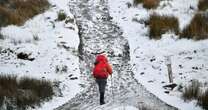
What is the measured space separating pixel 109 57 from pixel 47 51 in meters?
1.97

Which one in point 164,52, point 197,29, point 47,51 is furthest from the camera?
point 47,51

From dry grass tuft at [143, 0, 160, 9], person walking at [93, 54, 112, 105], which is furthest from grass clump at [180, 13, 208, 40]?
person walking at [93, 54, 112, 105]

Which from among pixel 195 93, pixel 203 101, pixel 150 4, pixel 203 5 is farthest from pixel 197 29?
pixel 203 101

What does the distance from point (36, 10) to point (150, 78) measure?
6.45 metres

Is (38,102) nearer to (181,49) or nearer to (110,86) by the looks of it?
(110,86)

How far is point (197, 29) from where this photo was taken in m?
14.0

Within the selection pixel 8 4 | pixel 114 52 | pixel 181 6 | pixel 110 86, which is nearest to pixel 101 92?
pixel 110 86

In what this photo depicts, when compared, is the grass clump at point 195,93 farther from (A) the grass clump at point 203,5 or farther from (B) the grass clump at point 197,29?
(A) the grass clump at point 203,5

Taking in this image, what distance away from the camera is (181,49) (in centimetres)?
1349

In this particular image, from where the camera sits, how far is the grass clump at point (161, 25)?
14.5 metres

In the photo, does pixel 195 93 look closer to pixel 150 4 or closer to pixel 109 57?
pixel 109 57

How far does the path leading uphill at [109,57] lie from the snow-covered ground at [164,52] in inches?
10.3

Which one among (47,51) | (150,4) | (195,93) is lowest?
(195,93)

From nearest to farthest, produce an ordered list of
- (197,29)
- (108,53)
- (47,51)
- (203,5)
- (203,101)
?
(203,101)
(108,53)
(197,29)
(47,51)
(203,5)
